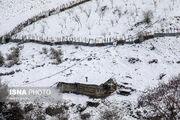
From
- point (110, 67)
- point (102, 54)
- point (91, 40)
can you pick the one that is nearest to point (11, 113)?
point (110, 67)

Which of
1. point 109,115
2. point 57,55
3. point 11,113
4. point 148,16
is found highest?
point 148,16

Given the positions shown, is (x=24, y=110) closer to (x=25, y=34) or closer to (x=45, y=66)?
(x=45, y=66)

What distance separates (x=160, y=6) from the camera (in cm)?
2516

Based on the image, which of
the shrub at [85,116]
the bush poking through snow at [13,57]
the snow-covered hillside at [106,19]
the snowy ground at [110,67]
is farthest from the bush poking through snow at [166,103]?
the bush poking through snow at [13,57]

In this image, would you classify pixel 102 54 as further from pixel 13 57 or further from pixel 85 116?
pixel 13 57

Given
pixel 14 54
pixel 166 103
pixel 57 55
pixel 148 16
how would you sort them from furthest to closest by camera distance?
1. pixel 14 54
2. pixel 148 16
3. pixel 57 55
4. pixel 166 103

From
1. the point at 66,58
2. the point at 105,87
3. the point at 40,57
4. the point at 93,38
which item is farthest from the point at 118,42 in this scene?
the point at 40,57

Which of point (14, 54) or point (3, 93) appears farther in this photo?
point (14, 54)

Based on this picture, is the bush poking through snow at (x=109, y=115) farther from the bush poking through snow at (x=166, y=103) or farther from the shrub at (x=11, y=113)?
the shrub at (x=11, y=113)

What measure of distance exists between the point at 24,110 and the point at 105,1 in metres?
21.4

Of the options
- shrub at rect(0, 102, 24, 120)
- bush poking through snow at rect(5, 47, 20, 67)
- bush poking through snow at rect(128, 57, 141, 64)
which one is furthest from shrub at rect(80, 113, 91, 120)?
bush poking through snow at rect(5, 47, 20, 67)

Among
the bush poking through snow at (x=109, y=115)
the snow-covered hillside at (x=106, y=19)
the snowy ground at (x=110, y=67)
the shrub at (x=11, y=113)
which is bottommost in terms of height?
the bush poking through snow at (x=109, y=115)

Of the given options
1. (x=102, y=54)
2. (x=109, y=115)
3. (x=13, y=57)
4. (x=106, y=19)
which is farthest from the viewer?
(x=106, y=19)

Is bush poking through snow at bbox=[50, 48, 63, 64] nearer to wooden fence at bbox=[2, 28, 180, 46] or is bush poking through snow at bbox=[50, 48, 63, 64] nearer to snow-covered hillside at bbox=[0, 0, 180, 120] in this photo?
snow-covered hillside at bbox=[0, 0, 180, 120]
